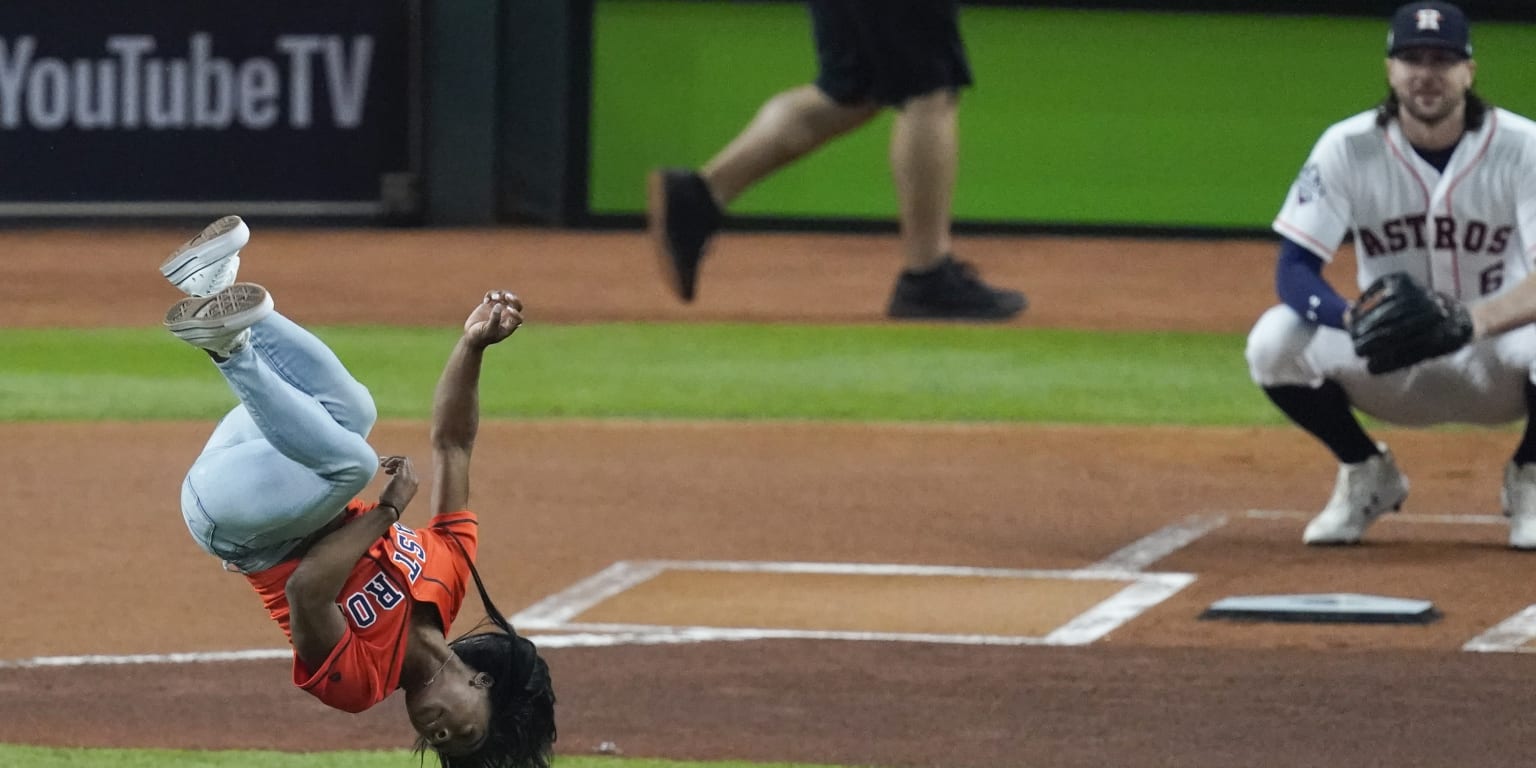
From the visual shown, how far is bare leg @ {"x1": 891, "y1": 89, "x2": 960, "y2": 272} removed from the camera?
9758 millimetres

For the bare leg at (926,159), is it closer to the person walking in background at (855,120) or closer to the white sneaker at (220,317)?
the person walking in background at (855,120)

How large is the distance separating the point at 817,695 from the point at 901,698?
0.16 metres

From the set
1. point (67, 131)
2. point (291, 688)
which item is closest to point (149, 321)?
point (67, 131)

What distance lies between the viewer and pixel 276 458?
364 centimetres

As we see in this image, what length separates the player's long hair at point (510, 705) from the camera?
4.10m

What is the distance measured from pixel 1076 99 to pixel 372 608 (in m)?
10.1

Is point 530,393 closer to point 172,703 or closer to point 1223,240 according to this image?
point 172,703

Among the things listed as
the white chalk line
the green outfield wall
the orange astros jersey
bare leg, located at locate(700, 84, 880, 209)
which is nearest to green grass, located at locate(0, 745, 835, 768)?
the orange astros jersey

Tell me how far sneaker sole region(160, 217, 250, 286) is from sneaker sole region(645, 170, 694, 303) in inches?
232

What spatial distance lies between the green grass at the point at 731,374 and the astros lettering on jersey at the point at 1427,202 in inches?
83.2

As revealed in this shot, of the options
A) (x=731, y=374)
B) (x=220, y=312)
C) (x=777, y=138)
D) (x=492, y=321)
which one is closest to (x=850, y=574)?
(x=492, y=321)

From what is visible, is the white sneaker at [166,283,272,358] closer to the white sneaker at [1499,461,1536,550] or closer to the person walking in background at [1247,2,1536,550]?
the person walking in background at [1247,2,1536,550]

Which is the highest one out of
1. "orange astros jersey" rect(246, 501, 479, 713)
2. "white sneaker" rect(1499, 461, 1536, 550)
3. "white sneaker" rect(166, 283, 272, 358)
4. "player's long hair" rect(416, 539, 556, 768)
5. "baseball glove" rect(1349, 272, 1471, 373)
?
"white sneaker" rect(166, 283, 272, 358)

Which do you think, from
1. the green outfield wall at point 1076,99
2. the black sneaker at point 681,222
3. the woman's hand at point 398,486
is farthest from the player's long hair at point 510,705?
the green outfield wall at point 1076,99
